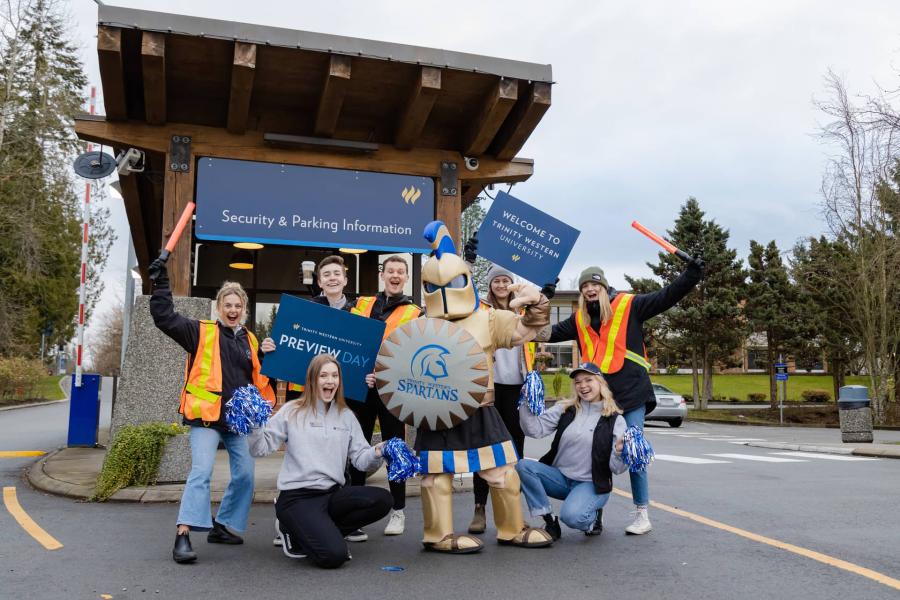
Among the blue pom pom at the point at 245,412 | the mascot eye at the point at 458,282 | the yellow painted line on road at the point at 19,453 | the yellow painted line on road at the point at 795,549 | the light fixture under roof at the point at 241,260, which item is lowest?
the yellow painted line on road at the point at 19,453

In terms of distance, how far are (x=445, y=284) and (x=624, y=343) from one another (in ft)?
4.60

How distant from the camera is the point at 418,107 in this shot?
7.73m

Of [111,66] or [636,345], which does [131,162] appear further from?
[636,345]

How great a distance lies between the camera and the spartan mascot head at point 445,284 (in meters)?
5.02

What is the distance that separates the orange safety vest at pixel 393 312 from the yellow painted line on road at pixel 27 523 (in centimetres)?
248

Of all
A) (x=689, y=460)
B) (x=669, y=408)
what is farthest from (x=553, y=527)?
(x=669, y=408)

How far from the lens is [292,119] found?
8.27m

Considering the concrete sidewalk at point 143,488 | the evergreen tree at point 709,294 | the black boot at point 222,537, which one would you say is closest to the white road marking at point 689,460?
the concrete sidewalk at point 143,488

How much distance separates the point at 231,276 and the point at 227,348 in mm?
9721

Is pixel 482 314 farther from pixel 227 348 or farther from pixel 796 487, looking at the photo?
pixel 796 487

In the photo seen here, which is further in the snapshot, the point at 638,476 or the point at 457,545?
the point at 638,476

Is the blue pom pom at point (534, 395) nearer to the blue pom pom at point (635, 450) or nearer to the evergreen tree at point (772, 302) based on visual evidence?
the blue pom pom at point (635, 450)

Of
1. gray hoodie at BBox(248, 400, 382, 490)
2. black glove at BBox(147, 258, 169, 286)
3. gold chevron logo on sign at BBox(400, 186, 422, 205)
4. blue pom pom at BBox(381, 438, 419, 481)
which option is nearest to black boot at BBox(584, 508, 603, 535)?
blue pom pom at BBox(381, 438, 419, 481)

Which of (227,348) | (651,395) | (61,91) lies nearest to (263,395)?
(227,348)
